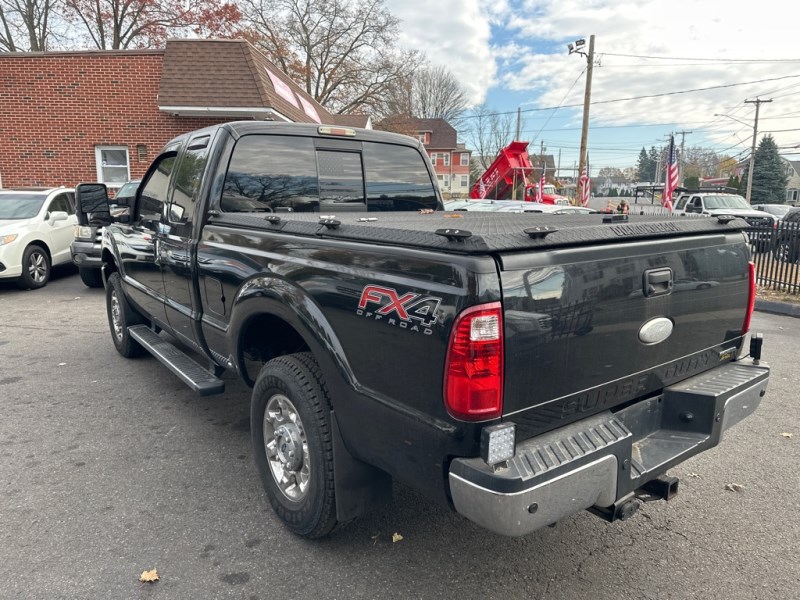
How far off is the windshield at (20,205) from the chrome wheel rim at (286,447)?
925cm

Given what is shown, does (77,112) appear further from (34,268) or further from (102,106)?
(34,268)

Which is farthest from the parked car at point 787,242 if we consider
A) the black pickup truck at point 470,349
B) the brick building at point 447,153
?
the brick building at point 447,153

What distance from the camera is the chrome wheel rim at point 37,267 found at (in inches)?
389

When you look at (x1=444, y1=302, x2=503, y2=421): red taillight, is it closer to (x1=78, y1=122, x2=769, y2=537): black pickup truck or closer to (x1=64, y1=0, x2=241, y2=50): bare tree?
(x1=78, y1=122, x2=769, y2=537): black pickup truck

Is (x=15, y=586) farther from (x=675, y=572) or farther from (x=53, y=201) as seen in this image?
(x=53, y=201)

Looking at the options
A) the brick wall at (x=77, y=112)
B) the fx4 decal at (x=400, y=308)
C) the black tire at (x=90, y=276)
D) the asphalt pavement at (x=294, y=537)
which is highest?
the brick wall at (x=77, y=112)

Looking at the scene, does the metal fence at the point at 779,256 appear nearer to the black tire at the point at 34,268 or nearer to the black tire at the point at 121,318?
the black tire at the point at 121,318

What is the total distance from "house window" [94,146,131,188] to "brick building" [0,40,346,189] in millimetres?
23

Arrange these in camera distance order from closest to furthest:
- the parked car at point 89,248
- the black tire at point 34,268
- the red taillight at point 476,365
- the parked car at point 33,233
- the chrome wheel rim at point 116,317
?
the red taillight at point 476,365, the chrome wheel rim at point 116,317, the parked car at point 89,248, the parked car at point 33,233, the black tire at point 34,268

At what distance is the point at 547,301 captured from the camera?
203 cm

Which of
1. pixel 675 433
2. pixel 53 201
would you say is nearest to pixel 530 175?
pixel 53 201

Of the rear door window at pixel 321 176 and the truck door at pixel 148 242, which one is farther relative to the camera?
the truck door at pixel 148 242

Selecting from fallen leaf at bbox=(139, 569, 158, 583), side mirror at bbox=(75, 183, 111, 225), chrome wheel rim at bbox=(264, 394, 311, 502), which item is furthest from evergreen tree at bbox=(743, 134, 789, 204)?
fallen leaf at bbox=(139, 569, 158, 583)

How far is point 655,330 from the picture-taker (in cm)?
244
